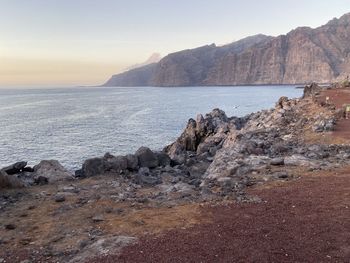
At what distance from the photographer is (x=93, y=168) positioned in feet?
102

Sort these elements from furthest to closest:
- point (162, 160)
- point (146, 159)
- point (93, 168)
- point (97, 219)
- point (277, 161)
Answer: point (162, 160), point (146, 159), point (93, 168), point (277, 161), point (97, 219)

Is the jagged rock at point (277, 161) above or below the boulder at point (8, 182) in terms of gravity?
above

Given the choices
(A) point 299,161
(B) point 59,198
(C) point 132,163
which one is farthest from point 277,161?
(B) point 59,198

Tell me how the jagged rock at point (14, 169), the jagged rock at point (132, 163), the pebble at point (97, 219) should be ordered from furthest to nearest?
1. the jagged rock at point (132, 163)
2. the jagged rock at point (14, 169)
3. the pebble at point (97, 219)

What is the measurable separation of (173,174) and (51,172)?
9.05 metres

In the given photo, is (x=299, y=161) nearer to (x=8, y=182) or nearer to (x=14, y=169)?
(x=8, y=182)

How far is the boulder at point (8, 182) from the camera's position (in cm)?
2624

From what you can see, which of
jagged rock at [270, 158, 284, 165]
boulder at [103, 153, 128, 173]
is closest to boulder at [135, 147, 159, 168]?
boulder at [103, 153, 128, 173]

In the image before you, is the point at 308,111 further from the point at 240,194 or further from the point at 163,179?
the point at 240,194

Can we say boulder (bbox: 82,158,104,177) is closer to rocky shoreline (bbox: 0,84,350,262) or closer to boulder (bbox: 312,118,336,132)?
rocky shoreline (bbox: 0,84,350,262)

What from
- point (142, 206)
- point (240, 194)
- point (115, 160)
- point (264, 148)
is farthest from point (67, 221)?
point (264, 148)

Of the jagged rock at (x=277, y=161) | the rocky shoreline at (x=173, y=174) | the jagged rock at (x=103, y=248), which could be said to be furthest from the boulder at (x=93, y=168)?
the jagged rock at (x=103, y=248)

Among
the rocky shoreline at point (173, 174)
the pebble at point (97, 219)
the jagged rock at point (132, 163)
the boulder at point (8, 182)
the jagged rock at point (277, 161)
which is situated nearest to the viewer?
the pebble at point (97, 219)

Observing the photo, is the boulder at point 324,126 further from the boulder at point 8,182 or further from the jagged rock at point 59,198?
the boulder at point 8,182
